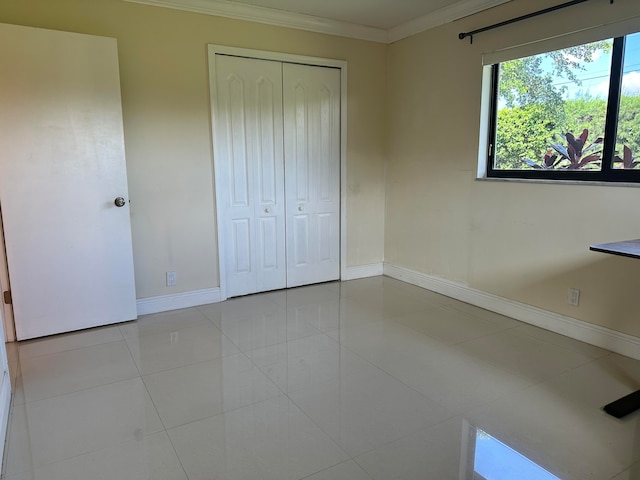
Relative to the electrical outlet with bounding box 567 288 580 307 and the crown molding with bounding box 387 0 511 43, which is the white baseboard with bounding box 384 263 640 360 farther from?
the crown molding with bounding box 387 0 511 43

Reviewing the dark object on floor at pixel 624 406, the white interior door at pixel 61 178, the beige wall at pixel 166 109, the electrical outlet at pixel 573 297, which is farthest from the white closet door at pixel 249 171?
the dark object on floor at pixel 624 406

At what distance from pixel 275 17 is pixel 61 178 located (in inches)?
86.0

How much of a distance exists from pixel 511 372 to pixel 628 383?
23.6 inches

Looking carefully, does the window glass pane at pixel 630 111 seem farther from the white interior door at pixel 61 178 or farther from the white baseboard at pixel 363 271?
the white interior door at pixel 61 178

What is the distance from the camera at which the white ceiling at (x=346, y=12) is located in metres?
3.50

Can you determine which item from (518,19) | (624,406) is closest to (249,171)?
(518,19)

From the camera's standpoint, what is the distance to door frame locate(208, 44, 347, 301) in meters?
3.62

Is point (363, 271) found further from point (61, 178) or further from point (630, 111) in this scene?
point (61, 178)

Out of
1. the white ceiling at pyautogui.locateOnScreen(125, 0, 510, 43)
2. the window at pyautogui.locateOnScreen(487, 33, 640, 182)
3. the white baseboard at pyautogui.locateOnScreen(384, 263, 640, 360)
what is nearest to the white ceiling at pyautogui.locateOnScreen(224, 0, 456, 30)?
the white ceiling at pyautogui.locateOnScreen(125, 0, 510, 43)

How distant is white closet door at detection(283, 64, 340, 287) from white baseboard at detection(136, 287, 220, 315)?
0.78 m

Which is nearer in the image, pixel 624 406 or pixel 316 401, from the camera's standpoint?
pixel 624 406

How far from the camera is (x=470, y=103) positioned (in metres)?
3.63

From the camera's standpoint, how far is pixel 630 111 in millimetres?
2670

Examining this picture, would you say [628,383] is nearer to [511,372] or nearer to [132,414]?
[511,372]
